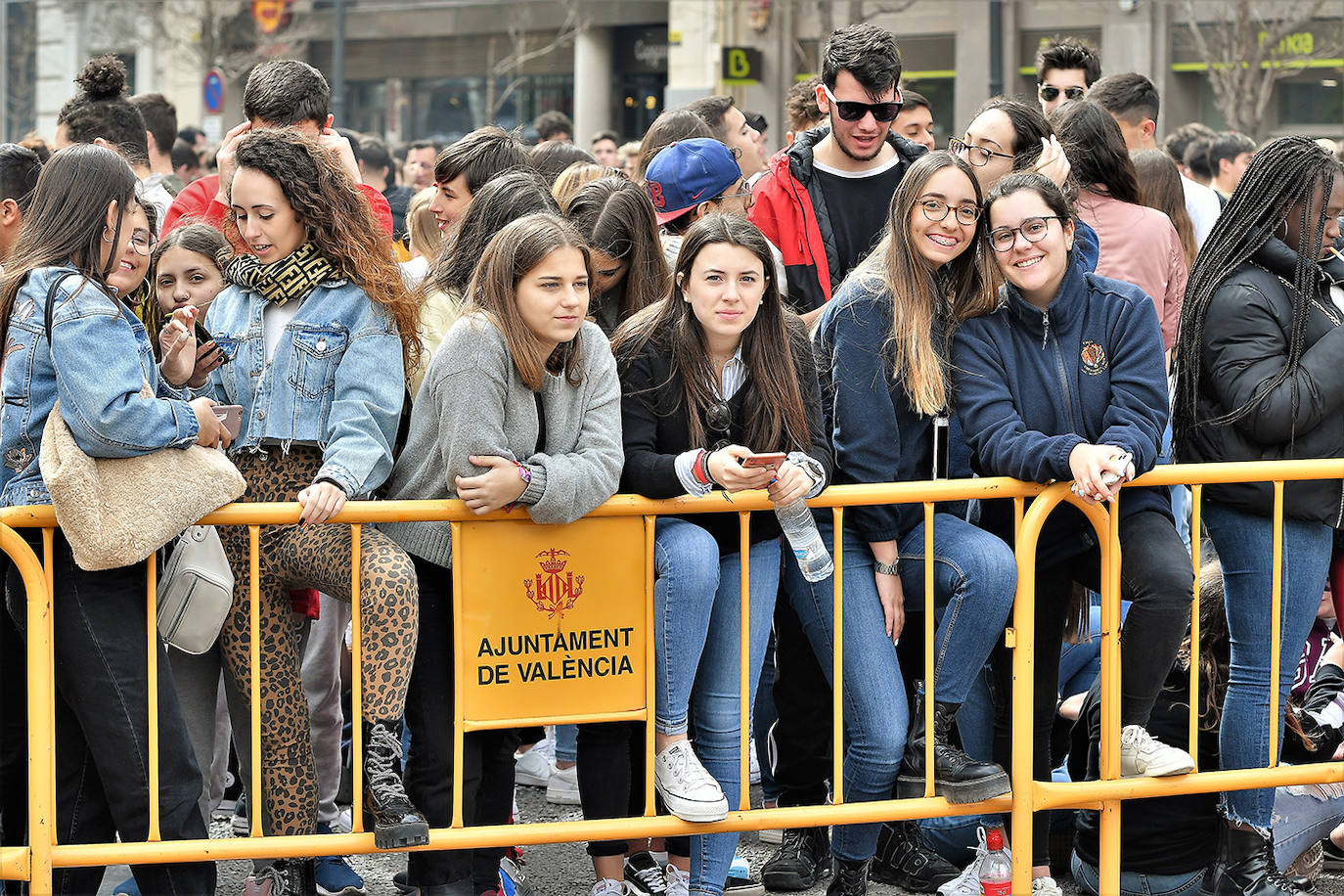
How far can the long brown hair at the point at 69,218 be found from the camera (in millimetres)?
4008

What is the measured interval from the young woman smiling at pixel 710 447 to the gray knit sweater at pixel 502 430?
153 millimetres

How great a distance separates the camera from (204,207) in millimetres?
6633

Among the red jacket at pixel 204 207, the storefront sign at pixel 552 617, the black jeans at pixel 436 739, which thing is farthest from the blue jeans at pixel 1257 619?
the red jacket at pixel 204 207

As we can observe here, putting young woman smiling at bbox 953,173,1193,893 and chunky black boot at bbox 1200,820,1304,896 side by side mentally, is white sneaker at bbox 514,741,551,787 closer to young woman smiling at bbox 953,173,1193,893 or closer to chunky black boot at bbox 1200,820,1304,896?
young woman smiling at bbox 953,173,1193,893

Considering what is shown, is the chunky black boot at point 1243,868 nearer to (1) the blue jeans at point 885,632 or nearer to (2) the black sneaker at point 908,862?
(2) the black sneaker at point 908,862

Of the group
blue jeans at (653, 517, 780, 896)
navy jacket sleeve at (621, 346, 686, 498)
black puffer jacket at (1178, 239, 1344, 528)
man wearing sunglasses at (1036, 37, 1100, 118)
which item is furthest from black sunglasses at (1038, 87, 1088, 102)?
blue jeans at (653, 517, 780, 896)

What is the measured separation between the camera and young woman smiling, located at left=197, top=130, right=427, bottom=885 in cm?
435

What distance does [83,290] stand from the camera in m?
3.92

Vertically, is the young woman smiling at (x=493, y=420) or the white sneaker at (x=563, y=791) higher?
the young woman smiling at (x=493, y=420)

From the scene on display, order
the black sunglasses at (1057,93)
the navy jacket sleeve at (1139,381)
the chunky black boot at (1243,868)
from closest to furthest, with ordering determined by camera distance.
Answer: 1. the navy jacket sleeve at (1139,381)
2. the chunky black boot at (1243,868)
3. the black sunglasses at (1057,93)

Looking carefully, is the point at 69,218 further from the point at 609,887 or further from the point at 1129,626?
the point at 1129,626

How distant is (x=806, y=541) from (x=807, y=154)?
2.09 meters

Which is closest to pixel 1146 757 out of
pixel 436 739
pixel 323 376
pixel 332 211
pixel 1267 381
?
pixel 1267 381

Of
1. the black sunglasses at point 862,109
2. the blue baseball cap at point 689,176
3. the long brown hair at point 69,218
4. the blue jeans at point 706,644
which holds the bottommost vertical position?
the blue jeans at point 706,644
